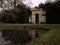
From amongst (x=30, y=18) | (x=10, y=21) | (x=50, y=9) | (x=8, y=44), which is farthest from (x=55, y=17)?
(x=8, y=44)

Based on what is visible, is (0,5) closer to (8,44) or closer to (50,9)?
(50,9)

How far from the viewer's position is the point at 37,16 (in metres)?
41.0

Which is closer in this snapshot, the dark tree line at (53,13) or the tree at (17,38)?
the tree at (17,38)

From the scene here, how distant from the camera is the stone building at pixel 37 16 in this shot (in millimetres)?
38844

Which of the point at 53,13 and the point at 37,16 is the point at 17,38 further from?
the point at 37,16

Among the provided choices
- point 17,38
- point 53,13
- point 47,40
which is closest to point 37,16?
point 53,13

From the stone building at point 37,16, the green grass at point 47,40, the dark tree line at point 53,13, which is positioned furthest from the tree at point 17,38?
the stone building at point 37,16

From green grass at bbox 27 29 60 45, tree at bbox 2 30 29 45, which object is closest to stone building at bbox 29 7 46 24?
tree at bbox 2 30 29 45

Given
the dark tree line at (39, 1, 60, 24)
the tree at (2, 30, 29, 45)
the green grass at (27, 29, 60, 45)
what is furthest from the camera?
the dark tree line at (39, 1, 60, 24)

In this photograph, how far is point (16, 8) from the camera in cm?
3750

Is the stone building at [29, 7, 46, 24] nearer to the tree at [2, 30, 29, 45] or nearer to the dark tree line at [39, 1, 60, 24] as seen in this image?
the dark tree line at [39, 1, 60, 24]

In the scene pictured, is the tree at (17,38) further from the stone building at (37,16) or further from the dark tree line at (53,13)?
the stone building at (37,16)

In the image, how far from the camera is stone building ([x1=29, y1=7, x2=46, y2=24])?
38844mm

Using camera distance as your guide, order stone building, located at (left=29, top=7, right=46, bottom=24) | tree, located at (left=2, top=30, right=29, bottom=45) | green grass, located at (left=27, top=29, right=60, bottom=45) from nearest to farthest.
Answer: green grass, located at (left=27, top=29, right=60, bottom=45), tree, located at (left=2, top=30, right=29, bottom=45), stone building, located at (left=29, top=7, right=46, bottom=24)
